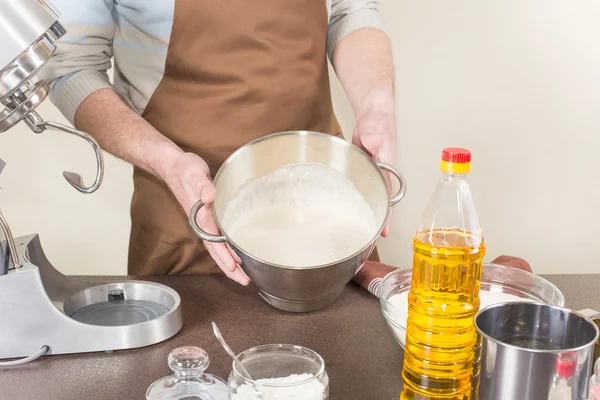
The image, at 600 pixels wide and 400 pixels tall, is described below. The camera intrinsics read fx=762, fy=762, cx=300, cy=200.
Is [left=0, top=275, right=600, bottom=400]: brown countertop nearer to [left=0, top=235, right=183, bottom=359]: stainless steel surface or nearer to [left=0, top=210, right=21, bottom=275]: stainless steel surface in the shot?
[left=0, top=235, right=183, bottom=359]: stainless steel surface

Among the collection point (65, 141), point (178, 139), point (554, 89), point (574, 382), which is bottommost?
point (554, 89)

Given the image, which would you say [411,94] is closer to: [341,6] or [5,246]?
[341,6]

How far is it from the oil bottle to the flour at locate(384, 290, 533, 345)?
0.29ft

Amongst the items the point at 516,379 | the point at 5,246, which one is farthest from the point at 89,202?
the point at 516,379

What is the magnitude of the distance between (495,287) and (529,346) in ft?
1.12

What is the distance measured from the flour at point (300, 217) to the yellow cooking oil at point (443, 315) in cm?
21

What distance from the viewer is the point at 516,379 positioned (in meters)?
0.77

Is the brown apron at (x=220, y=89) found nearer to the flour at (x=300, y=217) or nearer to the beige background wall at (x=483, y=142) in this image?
the flour at (x=300, y=217)

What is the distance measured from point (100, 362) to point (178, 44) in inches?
27.2

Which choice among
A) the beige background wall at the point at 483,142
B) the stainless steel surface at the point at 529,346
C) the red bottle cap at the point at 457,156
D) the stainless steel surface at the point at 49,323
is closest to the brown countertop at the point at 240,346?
the stainless steel surface at the point at 49,323

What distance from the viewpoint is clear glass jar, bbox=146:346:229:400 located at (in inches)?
39.3

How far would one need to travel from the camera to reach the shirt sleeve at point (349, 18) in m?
1.72

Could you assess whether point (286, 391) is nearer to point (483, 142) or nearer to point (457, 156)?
point (457, 156)

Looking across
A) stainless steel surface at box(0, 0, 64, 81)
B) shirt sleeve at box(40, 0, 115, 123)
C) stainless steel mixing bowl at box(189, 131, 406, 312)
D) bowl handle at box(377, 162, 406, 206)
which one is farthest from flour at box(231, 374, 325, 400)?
shirt sleeve at box(40, 0, 115, 123)
